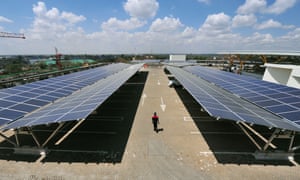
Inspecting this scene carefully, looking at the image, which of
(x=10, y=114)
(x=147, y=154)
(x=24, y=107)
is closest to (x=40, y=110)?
(x=24, y=107)

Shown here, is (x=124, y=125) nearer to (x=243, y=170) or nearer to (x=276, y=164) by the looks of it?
(x=243, y=170)

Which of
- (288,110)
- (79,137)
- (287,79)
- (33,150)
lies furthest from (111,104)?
(287,79)

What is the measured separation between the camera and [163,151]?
10391 millimetres

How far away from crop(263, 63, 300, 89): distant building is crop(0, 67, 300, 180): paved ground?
17006 millimetres

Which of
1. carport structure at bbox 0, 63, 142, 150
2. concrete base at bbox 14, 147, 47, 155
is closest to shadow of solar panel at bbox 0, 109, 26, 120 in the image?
carport structure at bbox 0, 63, 142, 150

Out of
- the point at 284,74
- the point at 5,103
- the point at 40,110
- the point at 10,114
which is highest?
the point at 284,74

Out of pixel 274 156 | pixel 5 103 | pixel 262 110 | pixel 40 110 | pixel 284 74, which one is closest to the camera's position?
pixel 274 156

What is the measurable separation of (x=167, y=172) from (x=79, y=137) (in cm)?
738

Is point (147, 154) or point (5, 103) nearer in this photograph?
point (147, 154)

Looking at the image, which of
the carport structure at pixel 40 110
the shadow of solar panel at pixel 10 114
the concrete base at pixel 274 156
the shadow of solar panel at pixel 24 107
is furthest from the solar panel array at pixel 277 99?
the shadow of solar panel at pixel 24 107

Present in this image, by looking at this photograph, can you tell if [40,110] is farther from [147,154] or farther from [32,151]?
[147,154]

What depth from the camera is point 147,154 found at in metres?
10.1

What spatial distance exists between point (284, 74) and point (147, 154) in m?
29.4

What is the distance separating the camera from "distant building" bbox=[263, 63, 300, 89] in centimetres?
2342
